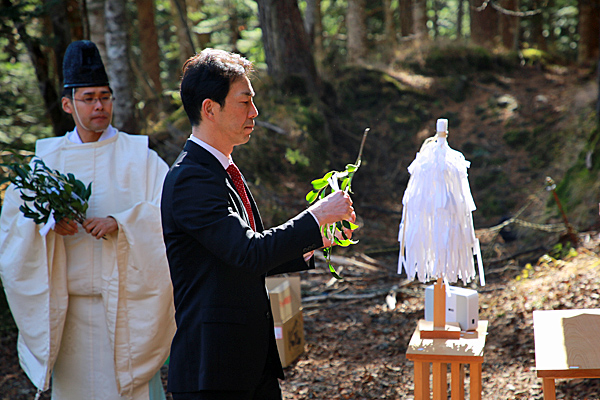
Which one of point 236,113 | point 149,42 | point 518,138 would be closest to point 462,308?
point 236,113

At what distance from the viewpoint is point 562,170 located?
8188mm

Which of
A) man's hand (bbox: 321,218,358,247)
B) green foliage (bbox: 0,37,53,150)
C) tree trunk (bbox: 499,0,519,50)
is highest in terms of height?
tree trunk (bbox: 499,0,519,50)

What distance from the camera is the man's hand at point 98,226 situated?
3.25 meters

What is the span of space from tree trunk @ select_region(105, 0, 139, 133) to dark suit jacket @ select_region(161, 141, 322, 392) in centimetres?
406

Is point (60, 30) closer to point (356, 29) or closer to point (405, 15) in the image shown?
point (356, 29)

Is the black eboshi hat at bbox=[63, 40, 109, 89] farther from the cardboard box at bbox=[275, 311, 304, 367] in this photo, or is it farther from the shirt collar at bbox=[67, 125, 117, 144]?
the cardboard box at bbox=[275, 311, 304, 367]

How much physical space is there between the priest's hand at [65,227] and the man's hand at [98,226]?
3.4 inches

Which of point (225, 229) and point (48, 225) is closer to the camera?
point (225, 229)

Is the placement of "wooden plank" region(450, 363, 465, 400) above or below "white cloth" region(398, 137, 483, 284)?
below

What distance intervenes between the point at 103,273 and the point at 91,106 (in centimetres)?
100

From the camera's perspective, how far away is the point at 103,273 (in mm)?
3385

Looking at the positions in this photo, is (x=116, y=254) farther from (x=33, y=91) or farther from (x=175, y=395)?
(x=33, y=91)

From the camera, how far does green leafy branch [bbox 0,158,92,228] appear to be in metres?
3.21

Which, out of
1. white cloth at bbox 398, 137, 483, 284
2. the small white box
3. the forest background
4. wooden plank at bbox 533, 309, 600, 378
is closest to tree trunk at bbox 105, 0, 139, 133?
the forest background
